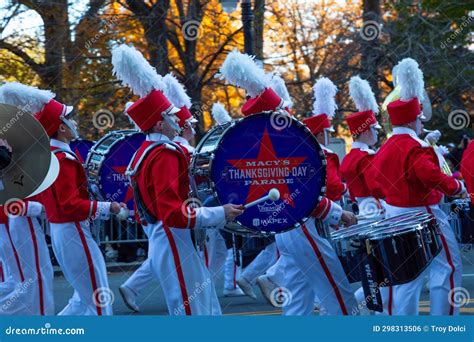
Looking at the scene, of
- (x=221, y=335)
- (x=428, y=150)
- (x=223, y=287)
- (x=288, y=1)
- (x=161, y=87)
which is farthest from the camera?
(x=288, y=1)

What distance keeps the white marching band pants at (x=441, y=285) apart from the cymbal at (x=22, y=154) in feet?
9.28

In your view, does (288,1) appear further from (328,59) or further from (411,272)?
(411,272)

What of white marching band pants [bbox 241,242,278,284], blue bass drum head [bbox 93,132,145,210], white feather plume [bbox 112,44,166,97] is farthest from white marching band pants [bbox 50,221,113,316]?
white marching band pants [bbox 241,242,278,284]

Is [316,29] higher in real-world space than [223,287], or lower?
higher


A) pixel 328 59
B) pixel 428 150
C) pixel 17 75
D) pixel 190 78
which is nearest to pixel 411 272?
pixel 428 150

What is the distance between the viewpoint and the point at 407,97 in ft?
26.2

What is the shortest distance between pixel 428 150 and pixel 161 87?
2064 mm

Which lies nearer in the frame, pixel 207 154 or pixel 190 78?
pixel 207 154

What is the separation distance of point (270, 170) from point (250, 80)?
90 cm

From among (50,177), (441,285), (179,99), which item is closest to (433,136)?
(441,285)

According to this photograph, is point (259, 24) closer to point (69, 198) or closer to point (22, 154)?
point (69, 198)

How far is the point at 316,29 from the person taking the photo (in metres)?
19.5

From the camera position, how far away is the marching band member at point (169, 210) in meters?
6.05

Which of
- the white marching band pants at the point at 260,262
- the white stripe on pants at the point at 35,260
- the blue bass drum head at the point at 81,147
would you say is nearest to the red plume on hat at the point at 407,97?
the white stripe on pants at the point at 35,260
